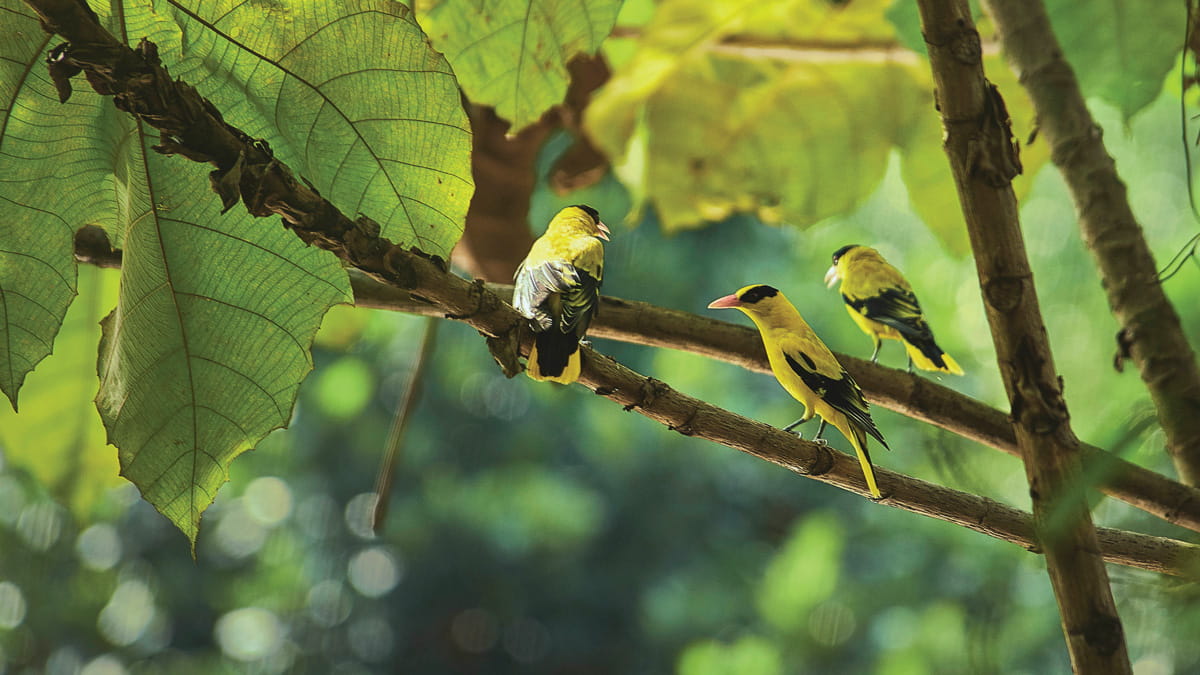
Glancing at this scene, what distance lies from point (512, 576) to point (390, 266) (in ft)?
7.17

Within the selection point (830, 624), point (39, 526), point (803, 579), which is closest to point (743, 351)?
point (803, 579)

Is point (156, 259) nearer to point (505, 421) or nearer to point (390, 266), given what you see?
point (390, 266)

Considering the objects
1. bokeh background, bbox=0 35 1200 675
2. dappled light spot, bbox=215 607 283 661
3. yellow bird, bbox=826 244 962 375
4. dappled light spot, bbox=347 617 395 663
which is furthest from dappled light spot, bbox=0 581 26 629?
yellow bird, bbox=826 244 962 375

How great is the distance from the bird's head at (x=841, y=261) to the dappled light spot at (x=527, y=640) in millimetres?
2008

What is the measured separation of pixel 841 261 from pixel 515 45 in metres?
0.19

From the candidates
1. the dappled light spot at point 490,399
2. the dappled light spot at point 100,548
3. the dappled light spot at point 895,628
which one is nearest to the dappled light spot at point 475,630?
the dappled light spot at point 490,399

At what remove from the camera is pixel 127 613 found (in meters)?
2.33

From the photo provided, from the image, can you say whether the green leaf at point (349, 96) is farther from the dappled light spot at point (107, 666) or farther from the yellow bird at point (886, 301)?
the dappled light spot at point (107, 666)

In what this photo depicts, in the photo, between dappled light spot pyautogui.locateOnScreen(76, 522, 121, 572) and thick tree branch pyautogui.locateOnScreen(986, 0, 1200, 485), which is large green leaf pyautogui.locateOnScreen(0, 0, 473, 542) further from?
dappled light spot pyautogui.locateOnScreen(76, 522, 121, 572)

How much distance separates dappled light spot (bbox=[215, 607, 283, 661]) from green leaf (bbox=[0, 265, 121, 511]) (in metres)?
1.68

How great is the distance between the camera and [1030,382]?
350 mm

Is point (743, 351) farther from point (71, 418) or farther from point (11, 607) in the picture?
point (11, 607)

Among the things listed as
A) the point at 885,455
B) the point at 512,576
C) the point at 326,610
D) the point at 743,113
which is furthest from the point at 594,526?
the point at 743,113

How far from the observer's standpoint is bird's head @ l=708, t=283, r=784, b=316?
1.31ft
